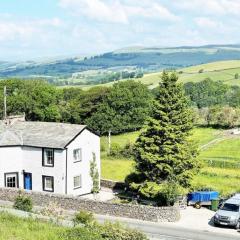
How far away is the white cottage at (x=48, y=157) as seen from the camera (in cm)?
4656

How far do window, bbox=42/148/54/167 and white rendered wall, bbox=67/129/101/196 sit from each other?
1.53 metres

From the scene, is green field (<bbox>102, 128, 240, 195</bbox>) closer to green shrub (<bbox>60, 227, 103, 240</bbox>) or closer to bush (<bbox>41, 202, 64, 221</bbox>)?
bush (<bbox>41, 202, 64, 221</bbox>)

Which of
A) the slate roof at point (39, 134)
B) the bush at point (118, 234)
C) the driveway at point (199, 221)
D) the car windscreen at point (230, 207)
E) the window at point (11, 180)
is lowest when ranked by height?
the driveway at point (199, 221)

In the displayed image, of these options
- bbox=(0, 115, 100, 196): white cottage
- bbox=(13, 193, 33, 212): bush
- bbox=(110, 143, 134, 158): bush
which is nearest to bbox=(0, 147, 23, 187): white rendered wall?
bbox=(0, 115, 100, 196): white cottage

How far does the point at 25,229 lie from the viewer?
2486 cm

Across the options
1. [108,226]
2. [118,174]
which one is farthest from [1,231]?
[118,174]

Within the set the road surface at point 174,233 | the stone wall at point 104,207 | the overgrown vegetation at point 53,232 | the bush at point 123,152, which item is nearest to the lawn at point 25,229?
the overgrown vegetation at point 53,232

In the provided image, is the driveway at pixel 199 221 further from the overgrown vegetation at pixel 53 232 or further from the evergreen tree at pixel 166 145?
the overgrown vegetation at pixel 53 232

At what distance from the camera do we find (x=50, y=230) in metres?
24.9

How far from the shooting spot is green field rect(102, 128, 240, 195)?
50.3m

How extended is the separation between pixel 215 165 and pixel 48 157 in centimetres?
2325

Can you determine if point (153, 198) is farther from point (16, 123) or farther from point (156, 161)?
point (16, 123)

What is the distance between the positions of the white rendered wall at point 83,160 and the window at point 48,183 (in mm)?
1562

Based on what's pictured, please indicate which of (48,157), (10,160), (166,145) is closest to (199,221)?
(166,145)
